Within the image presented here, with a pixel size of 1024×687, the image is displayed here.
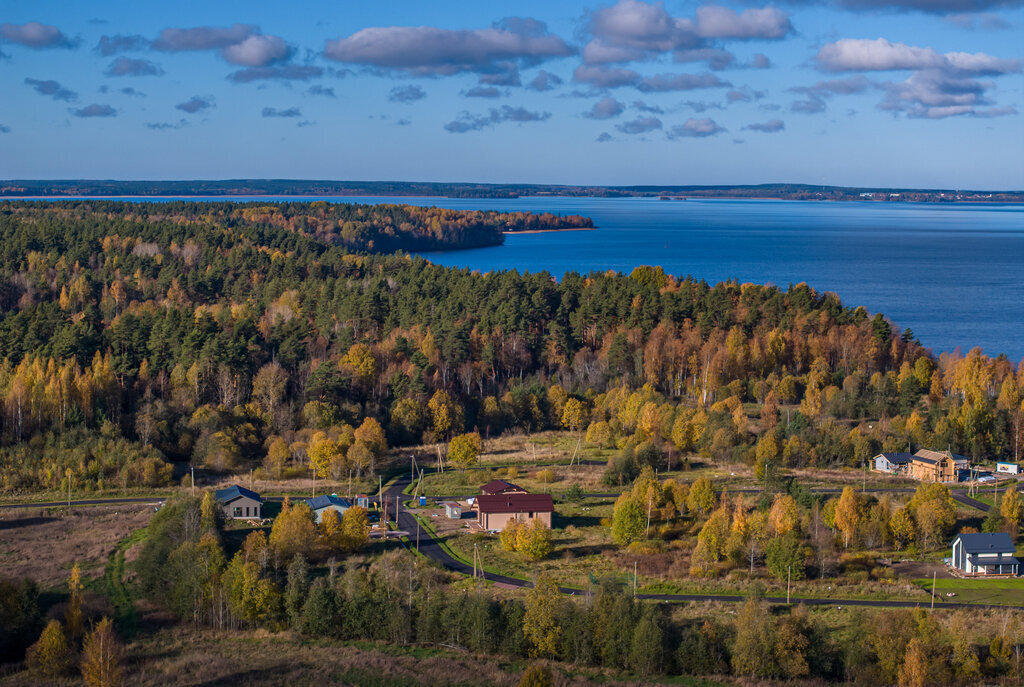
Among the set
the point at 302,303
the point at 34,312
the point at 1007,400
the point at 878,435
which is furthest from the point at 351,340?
the point at 1007,400

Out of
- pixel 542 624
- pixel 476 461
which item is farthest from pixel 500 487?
pixel 542 624

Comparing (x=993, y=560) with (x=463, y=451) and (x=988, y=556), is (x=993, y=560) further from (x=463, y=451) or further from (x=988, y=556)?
(x=463, y=451)

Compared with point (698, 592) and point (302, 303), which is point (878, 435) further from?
point (302, 303)

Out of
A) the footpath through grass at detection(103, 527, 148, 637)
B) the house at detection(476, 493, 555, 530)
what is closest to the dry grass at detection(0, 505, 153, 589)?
the footpath through grass at detection(103, 527, 148, 637)

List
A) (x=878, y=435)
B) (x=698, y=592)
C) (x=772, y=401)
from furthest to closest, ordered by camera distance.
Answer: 1. (x=772, y=401)
2. (x=878, y=435)
3. (x=698, y=592)

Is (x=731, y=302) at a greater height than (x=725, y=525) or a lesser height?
greater

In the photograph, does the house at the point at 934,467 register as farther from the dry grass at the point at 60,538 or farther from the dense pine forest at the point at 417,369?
the dry grass at the point at 60,538

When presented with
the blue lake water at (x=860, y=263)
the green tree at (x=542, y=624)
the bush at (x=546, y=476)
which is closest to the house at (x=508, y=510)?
the bush at (x=546, y=476)
